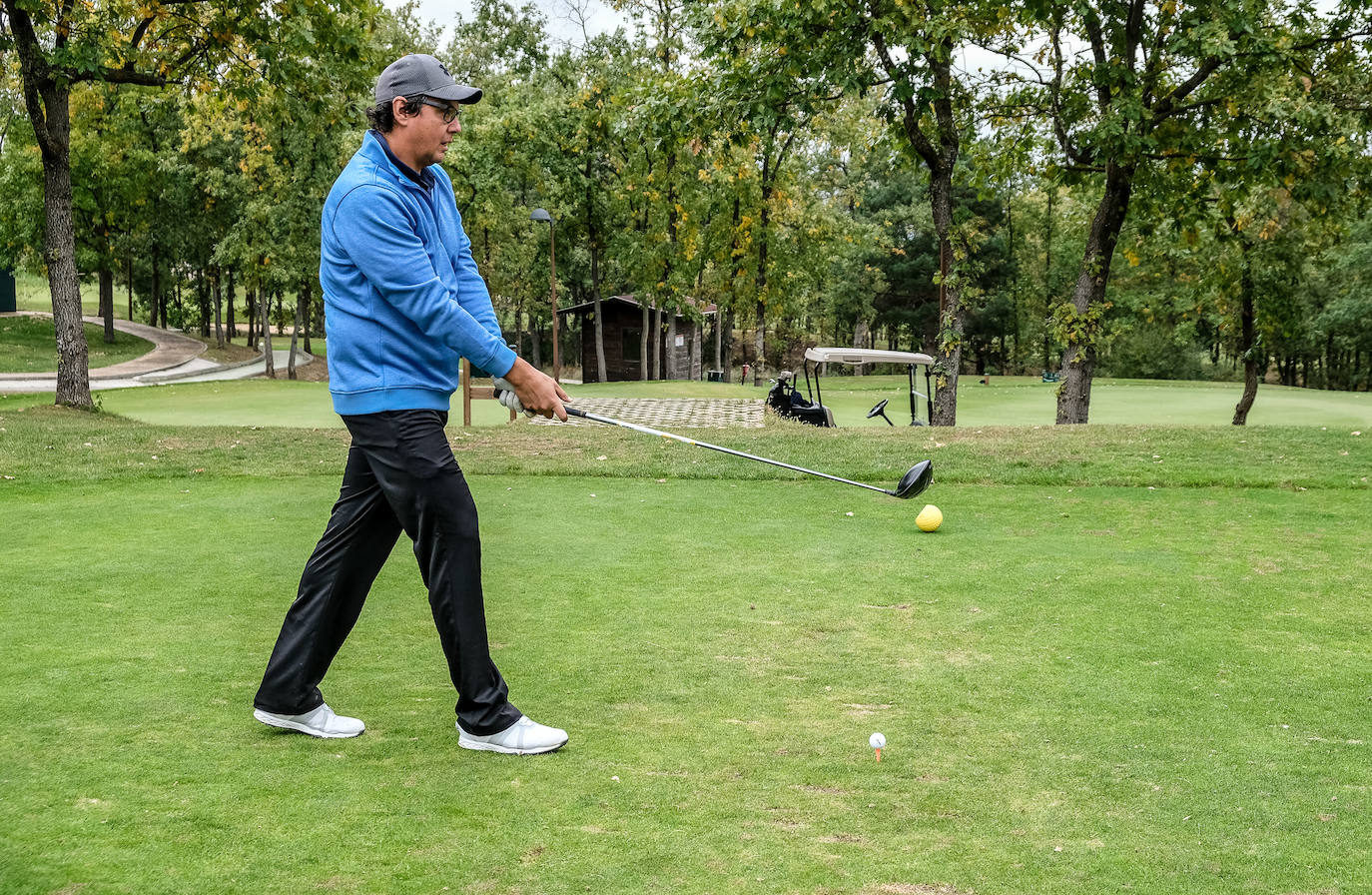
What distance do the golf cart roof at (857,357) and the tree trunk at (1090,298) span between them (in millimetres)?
2699

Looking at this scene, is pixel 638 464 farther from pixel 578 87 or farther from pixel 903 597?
pixel 578 87

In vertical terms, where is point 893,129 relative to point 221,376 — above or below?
above

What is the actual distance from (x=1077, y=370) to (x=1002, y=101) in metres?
4.40

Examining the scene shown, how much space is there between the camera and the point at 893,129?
18.1 m

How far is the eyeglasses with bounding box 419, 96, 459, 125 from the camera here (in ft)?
12.3

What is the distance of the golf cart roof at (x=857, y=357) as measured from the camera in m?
20.1

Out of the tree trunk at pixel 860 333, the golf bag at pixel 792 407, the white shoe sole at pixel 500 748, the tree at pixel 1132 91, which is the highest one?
the tree at pixel 1132 91

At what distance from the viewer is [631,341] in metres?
51.4

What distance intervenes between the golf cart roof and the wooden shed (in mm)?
27758

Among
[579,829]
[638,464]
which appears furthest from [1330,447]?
[579,829]

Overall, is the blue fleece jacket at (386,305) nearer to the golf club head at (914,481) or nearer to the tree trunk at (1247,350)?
the golf club head at (914,481)

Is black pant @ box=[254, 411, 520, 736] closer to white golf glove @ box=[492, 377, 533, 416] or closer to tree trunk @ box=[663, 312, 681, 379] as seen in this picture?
white golf glove @ box=[492, 377, 533, 416]

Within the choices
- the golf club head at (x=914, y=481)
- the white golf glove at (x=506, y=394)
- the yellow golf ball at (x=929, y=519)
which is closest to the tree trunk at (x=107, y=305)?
the yellow golf ball at (x=929, y=519)

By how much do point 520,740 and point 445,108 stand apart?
2.05m
